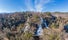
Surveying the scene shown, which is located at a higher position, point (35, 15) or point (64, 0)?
point (64, 0)

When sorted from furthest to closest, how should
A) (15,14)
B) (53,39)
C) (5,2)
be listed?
(15,14), (5,2), (53,39)

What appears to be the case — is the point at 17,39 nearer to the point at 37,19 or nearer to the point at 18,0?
the point at 18,0

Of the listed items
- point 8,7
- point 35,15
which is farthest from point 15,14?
point 8,7

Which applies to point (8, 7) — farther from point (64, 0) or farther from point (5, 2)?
point (64, 0)

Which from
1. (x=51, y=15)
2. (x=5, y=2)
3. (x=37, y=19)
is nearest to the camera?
(x=5, y=2)

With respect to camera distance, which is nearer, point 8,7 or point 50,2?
point 8,7

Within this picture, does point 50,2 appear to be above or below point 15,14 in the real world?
above

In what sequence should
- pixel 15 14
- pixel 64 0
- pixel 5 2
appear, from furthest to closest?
pixel 15 14, pixel 64 0, pixel 5 2

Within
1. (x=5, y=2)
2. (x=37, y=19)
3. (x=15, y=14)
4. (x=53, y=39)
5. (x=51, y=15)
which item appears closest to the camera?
(x=53, y=39)

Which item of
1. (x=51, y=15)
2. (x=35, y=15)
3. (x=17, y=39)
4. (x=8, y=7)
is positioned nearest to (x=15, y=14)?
(x=35, y=15)
